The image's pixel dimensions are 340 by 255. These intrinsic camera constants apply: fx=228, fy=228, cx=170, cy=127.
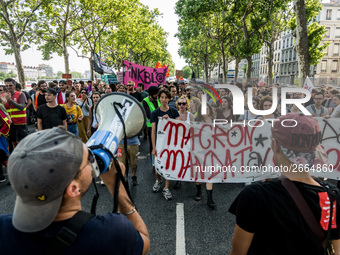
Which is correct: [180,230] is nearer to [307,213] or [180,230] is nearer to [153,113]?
[153,113]

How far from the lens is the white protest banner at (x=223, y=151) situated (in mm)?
3424

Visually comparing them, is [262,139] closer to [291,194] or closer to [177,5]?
[291,194]

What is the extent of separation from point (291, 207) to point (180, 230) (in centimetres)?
209

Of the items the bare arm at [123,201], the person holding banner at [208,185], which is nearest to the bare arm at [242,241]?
the bare arm at [123,201]

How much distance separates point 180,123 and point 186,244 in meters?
1.69

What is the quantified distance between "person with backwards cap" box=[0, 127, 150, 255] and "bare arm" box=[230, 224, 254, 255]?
0.55m

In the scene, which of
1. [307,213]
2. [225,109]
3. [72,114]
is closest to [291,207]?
[307,213]

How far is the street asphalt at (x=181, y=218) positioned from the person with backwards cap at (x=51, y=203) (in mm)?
1848

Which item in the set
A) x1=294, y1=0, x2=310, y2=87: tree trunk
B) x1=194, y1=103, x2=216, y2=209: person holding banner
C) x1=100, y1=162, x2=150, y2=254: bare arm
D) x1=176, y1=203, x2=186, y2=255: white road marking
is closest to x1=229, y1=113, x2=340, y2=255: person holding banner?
x1=100, y1=162, x2=150, y2=254: bare arm

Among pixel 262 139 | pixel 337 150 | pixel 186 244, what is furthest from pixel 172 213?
pixel 337 150

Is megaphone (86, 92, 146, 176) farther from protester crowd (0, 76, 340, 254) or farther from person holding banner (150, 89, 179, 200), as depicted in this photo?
person holding banner (150, 89, 179, 200)

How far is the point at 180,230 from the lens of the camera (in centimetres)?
287

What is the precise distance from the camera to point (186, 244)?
2.60 meters

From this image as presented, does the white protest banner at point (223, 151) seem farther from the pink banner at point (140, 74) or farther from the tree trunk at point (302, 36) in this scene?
the pink banner at point (140, 74)
